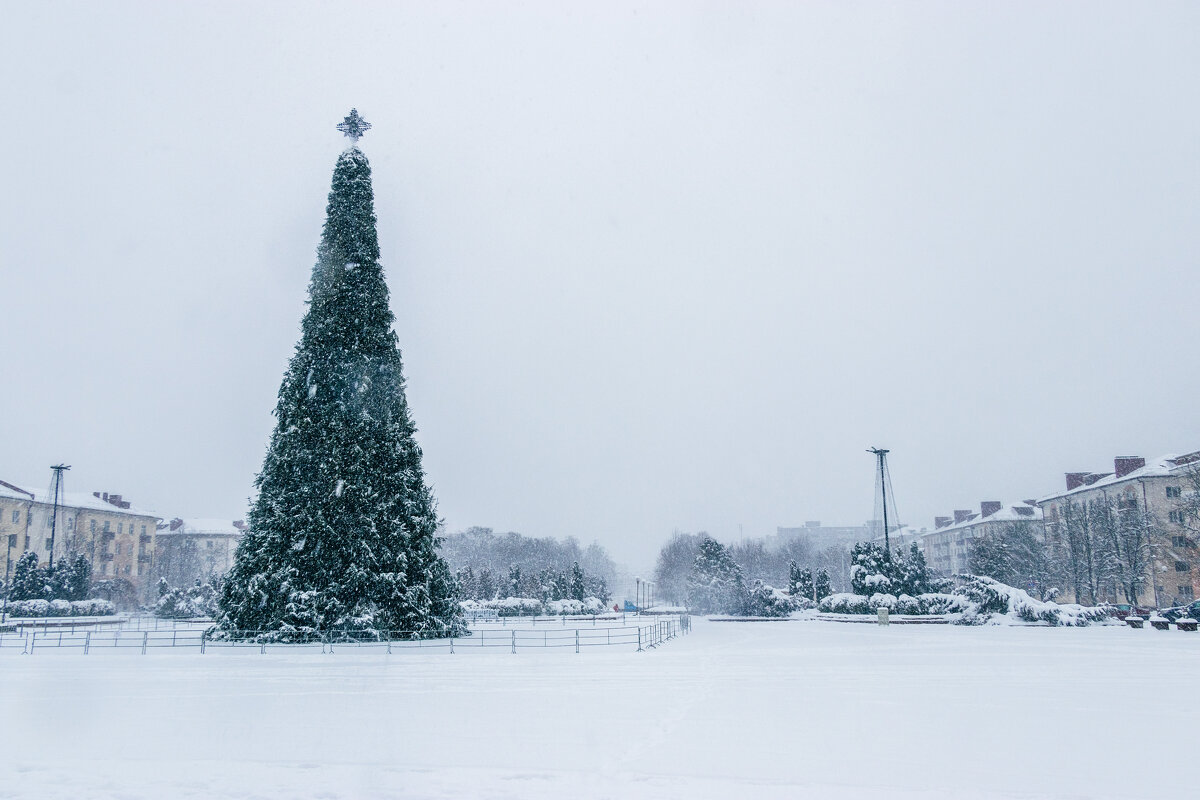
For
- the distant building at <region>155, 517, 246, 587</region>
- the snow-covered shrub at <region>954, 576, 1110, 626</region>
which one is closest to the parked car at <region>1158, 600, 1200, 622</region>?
the snow-covered shrub at <region>954, 576, 1110, 626</region>

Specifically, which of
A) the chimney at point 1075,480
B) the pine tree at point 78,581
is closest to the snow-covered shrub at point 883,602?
the pine tree at point 78,581

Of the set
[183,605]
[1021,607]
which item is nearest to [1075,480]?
[1021,607]

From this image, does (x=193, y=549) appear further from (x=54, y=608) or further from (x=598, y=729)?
(x=598, y=729)

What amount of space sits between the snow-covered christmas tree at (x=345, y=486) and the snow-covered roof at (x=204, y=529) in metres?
109

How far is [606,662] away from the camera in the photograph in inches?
1035

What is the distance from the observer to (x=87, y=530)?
98812 millimetres

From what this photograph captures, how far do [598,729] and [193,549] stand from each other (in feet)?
401

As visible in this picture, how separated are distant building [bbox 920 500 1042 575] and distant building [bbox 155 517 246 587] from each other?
333ft

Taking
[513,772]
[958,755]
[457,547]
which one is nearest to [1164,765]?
[958,755]

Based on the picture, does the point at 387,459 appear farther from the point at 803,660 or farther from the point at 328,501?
the point at 803,660

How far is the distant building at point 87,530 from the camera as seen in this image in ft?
287

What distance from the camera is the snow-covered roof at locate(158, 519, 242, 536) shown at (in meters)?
130

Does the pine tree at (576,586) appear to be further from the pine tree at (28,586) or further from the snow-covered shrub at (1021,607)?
the pine tree at (28,586)

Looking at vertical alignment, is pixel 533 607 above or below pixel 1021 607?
below
